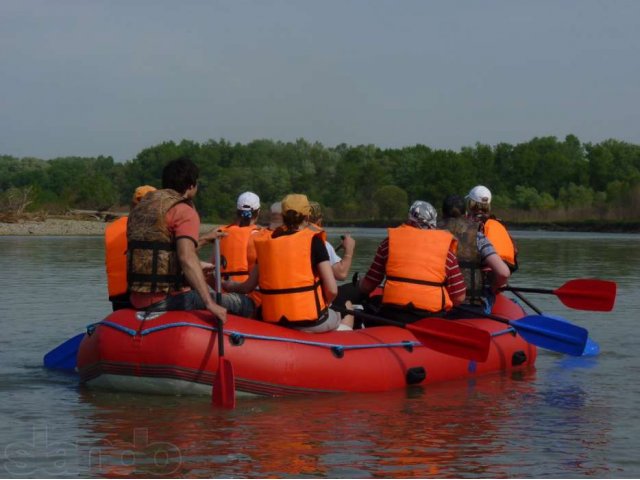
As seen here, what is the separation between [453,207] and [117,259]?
2.60m

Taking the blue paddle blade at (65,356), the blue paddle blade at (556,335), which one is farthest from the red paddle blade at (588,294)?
the blue paddle blade at (65,356)

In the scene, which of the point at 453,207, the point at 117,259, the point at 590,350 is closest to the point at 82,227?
the point at 590,350

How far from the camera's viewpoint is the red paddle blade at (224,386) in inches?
260

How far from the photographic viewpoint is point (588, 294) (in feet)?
29.9

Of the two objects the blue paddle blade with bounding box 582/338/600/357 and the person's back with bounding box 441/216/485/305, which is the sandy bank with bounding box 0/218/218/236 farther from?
the person's back with bounding box 441/216/485/305

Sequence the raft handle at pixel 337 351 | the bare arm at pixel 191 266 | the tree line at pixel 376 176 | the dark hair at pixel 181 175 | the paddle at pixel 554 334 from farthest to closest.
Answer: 1. the tree line at pixel 376 176
2. the paddle at pixel 554 334
3. the raft handle at pixel 337 351
4. the dark hair at pixel 181 175
5. the bare arm at pixel 191 266

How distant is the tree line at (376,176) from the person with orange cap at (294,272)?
6503 cm

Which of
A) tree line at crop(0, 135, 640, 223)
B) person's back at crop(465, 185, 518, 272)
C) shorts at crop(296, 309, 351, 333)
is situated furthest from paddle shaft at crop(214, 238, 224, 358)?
tree line at crop(0, 135, 640, 223)

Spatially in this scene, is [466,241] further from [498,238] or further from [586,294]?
[586,294]

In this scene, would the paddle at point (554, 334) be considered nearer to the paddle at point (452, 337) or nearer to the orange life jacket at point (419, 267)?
the orange life jacket at point (419, 267)

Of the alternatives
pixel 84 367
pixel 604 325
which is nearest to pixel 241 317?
pixel 84 367

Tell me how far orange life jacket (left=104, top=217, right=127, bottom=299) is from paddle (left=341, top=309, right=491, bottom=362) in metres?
2.02

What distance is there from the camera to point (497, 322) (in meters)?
8.78

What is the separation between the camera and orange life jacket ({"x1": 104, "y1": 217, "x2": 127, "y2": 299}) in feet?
25.0
